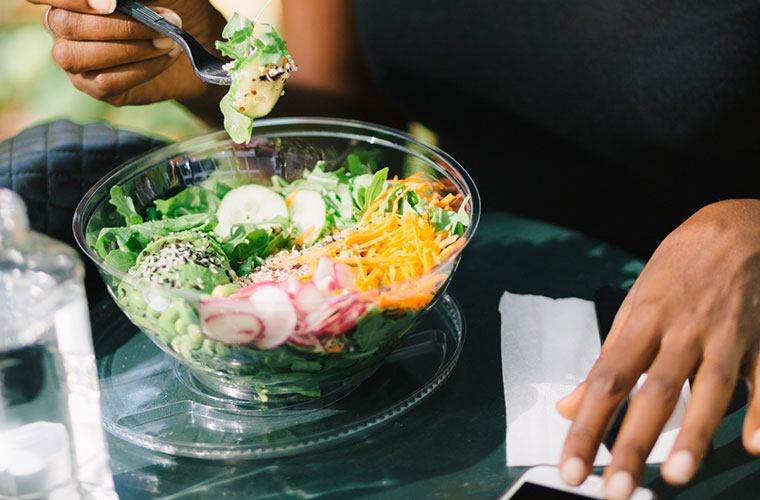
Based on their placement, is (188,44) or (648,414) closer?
(648,414)

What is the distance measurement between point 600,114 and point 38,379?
4.28 feet

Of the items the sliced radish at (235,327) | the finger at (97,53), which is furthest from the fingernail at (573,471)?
the finger at (97,53)

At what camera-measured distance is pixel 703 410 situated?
95 centimetres

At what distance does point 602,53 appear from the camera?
179 cm

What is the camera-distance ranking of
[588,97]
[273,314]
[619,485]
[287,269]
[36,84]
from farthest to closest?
[36,84] → [588,97] → [287,269] → [273,314] → [619,485]

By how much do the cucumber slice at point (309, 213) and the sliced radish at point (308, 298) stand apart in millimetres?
246

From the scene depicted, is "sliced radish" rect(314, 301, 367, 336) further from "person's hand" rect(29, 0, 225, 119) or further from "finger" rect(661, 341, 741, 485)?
"person's hand" rect(29, 0, 225, 119)

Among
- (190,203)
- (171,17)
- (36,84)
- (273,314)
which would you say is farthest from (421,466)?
(36,84)

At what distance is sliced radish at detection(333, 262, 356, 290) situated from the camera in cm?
107

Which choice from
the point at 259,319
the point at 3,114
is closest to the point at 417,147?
the point at 259,319

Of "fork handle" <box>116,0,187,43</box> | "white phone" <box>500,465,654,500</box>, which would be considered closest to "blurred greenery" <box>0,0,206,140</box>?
"fork handle" <box>116,0,187,43</box>

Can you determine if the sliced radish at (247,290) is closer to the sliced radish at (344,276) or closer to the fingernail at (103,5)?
the sliced radish at (344,276)

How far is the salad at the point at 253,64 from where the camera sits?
1.23 metres

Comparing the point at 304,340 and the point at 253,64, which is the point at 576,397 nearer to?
the point at 304,340
